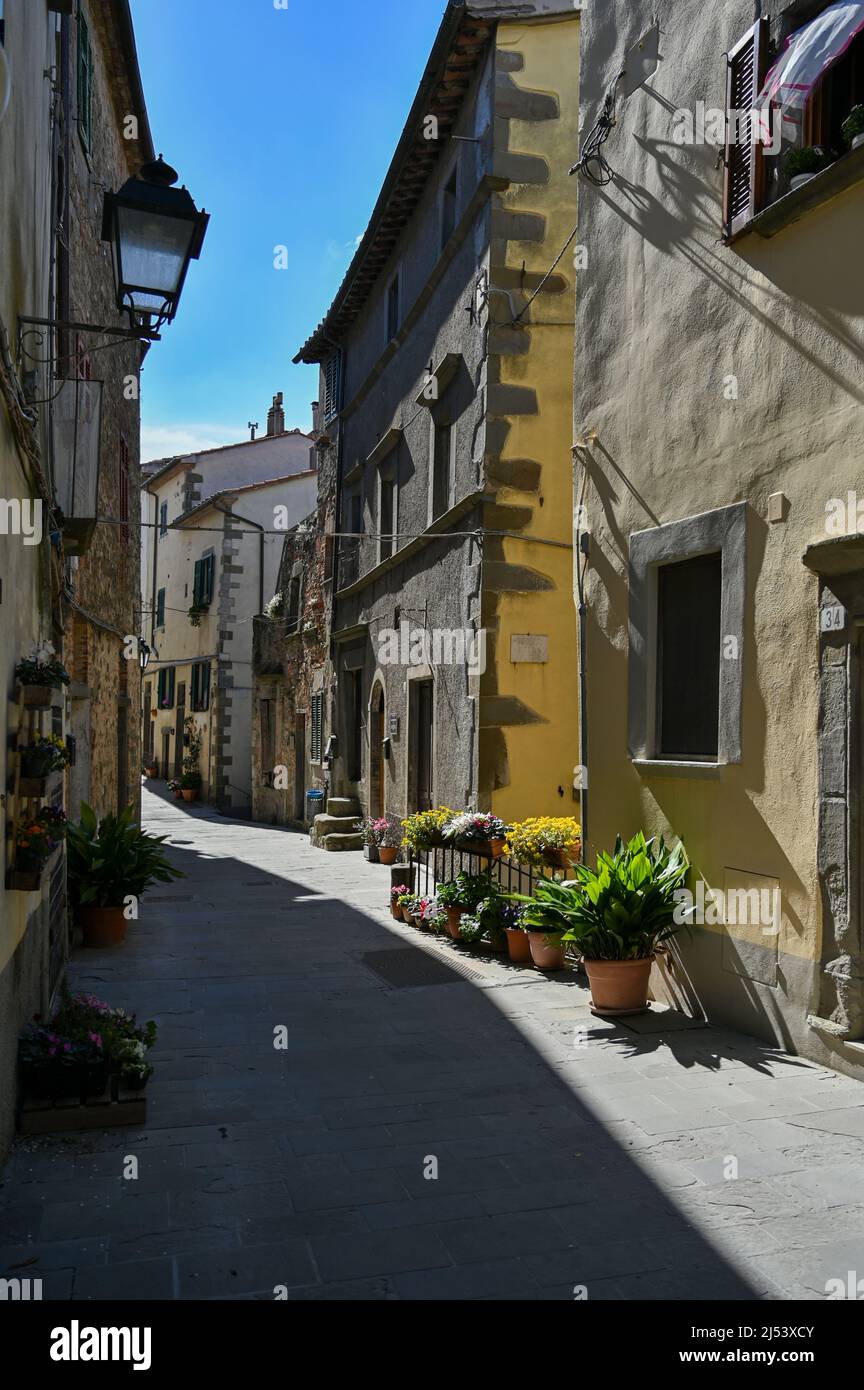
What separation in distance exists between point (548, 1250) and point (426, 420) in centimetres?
1158

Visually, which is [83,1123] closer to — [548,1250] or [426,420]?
[548,1250]

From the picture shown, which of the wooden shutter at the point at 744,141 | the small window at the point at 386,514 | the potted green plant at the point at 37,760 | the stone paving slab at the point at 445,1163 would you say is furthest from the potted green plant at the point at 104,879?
the small window at the point at 386,514

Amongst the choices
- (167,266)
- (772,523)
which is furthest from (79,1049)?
(772,523)

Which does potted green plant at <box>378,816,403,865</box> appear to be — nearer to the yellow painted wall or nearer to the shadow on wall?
the yellow painted wall

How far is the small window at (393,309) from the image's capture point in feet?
52.4

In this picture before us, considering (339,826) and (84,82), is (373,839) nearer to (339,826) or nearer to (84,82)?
(339,826)

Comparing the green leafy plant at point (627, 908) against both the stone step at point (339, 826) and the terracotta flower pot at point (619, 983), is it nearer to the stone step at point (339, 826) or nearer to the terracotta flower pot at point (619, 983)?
the terracotta flower pot at point (619, 983)

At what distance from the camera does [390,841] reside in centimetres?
1523

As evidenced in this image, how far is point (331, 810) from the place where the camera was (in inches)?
693

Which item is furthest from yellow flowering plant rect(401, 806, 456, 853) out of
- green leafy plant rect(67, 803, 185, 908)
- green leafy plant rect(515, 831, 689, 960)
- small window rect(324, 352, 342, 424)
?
small window rect(324, 352, 342, 424)

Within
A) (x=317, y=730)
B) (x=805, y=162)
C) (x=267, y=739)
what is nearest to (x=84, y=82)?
(x=805, y=162)

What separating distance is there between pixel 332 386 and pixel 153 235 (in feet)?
49.9

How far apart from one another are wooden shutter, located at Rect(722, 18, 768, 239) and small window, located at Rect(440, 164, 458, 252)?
7.04m

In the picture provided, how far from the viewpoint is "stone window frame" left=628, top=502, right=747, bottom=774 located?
6.23 meters
